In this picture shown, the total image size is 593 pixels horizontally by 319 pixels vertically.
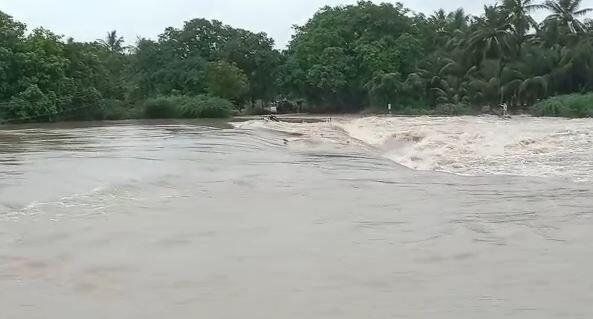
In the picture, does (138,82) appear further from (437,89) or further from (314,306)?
(314,306)

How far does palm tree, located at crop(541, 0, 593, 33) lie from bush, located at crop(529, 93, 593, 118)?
8435 millimetres

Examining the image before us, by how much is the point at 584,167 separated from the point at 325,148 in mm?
8306

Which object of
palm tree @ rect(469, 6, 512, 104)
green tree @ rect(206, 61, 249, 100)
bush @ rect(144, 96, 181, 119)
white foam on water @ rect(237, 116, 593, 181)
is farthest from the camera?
green tree @ rect(206, 61, 249, 100)

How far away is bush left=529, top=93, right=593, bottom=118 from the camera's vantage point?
35719 millimetres

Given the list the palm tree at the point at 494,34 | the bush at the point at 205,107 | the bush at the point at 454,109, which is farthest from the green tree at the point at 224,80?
the palm tree at the point at 494,34

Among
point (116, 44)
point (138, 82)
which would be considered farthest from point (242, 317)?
point (116, 44)

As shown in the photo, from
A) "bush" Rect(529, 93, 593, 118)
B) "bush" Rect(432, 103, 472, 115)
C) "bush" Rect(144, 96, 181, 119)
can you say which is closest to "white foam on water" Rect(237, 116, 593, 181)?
"bush" Rect(529, 93, 593, 118)

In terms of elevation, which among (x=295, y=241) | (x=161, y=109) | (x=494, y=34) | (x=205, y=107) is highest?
(x=494, y=34)

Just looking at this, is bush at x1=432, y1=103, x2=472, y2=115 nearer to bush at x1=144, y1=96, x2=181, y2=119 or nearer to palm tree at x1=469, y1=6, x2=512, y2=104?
palm tree at x1=469, y1=6, x2=512, y2=104

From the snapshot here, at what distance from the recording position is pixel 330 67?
56406mm

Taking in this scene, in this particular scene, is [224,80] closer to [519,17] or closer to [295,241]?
[519,17]

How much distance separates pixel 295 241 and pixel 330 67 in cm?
5051

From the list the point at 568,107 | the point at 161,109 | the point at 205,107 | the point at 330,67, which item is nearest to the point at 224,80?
the point at 205,107

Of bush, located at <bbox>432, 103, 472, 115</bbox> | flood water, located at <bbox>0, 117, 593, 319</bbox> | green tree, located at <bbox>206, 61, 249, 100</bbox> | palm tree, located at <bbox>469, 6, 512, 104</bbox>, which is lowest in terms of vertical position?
flood water, located at <bbox>0, 117, 593, 319</bbox>
